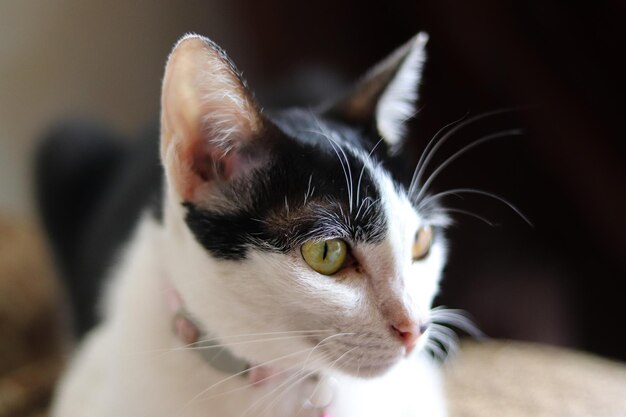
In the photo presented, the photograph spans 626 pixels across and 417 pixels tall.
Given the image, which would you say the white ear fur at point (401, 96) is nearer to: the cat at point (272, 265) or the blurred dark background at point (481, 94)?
the cat at point (272, 265)

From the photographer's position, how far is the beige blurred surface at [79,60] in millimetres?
1109

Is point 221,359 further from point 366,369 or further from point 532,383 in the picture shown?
point 532,383

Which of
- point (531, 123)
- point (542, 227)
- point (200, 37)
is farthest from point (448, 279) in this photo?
point (200, 37)

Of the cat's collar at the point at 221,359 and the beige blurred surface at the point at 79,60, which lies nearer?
the cat's collar at the point at 221,359

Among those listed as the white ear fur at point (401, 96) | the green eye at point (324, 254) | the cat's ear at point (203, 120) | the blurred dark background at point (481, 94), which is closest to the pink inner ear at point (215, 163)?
the cat's ear at point (203, 120)

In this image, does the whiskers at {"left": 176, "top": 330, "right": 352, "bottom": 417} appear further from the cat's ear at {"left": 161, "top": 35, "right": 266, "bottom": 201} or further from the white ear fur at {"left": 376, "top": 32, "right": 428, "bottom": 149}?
the white ear fur at {"left": 376, "top": 32, "right": 428, "bottom": 149}

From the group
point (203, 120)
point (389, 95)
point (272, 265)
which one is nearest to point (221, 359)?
point (272, 265)

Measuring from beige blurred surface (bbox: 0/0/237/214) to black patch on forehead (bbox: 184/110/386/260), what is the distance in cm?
44

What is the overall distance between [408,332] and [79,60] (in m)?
0.91

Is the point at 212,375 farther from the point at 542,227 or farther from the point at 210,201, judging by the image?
the point at 542,227

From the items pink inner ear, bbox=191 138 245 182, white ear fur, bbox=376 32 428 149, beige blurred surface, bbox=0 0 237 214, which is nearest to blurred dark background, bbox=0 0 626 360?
beige blurred surface, bbox=0 0 237 214

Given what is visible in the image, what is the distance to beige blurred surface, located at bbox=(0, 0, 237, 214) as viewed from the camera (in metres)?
1.11

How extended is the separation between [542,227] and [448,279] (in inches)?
9.4

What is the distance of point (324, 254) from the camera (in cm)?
68
